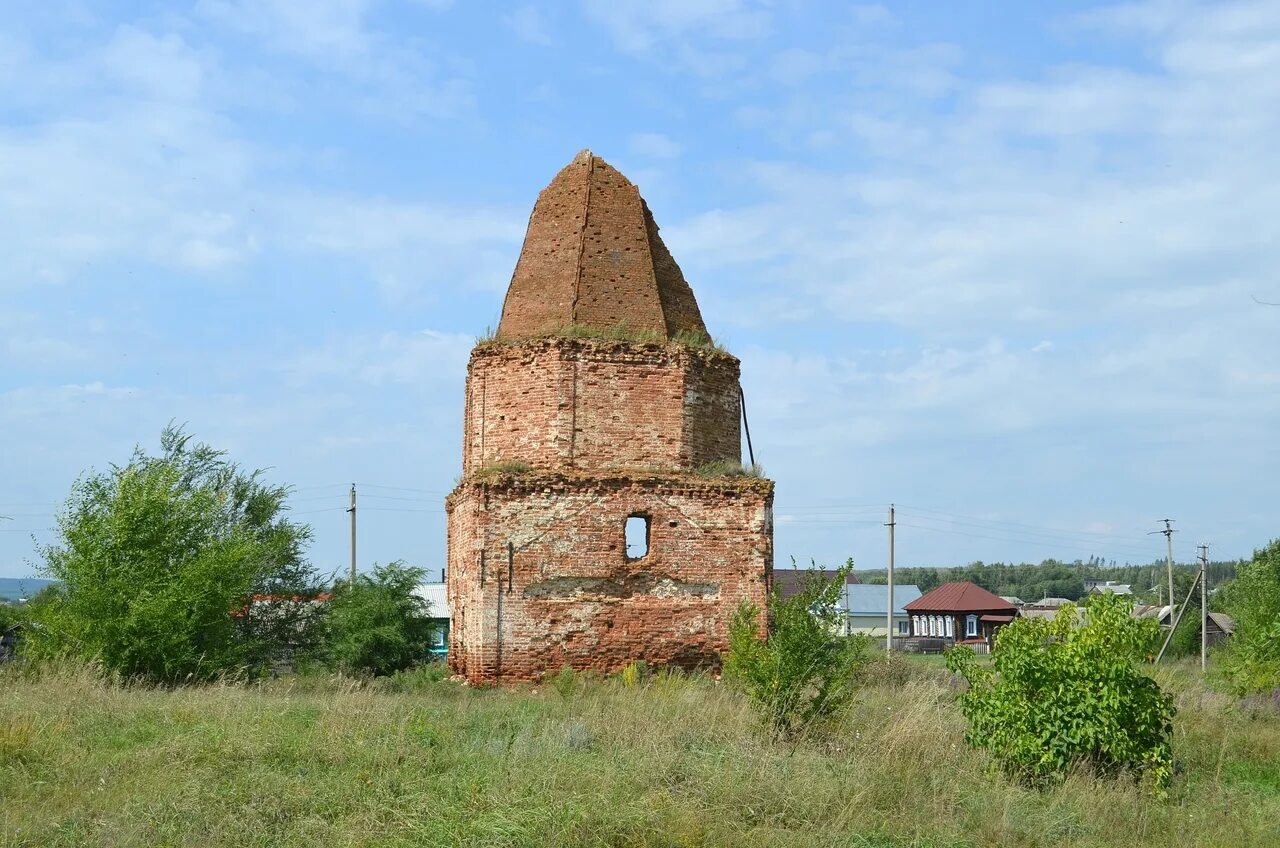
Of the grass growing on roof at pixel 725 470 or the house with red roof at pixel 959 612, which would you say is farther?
the house with red roof at pixel 959 612

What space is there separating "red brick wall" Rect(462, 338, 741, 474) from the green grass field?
5.43 metres

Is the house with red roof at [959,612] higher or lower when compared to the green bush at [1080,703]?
lower

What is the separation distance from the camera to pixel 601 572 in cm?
1653

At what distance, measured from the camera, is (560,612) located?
16.4m

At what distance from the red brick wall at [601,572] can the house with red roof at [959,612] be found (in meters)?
43.6

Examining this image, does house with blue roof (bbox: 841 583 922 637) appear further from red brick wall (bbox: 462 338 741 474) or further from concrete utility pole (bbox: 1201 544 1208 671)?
red brick wall (bbox: 462 338 741 474)

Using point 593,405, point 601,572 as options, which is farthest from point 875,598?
point 601,572

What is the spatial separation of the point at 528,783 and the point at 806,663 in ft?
12.4

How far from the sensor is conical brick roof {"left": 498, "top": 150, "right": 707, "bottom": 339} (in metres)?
17.9

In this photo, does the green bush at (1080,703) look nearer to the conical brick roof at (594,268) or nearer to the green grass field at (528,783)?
the green grass field at (528,783)

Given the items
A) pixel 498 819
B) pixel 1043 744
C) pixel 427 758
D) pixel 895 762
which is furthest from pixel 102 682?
pixel 1043 744

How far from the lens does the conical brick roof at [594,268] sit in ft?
58.6

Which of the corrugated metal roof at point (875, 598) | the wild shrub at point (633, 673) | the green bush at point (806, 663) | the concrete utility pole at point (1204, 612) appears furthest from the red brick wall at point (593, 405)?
the corrugated metal roof at point (875, 598)

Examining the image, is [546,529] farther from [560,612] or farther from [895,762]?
[895,762]
